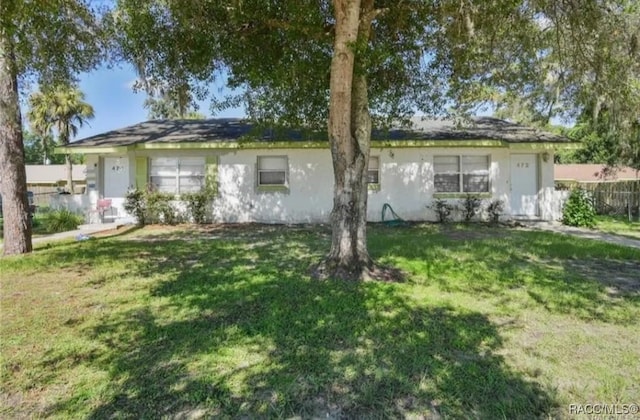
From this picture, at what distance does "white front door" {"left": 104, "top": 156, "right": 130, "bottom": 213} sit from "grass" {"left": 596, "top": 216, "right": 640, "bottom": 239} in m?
14.8

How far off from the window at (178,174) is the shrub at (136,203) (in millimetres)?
842

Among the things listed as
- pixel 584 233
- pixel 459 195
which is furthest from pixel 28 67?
pixel 584 233

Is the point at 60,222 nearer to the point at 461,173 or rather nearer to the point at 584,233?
the point at 461,173

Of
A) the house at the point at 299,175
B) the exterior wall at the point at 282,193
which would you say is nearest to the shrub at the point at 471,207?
the house at the point at 299,175

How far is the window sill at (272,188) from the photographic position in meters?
14.0

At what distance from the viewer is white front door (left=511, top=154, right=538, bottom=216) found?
14328mm

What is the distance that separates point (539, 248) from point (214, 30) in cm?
748

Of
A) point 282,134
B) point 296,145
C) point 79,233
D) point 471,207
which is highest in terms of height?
point 282,134

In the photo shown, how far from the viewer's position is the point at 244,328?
13.5 ft

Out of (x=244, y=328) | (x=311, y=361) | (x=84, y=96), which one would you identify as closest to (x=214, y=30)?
(x=244, y=328)

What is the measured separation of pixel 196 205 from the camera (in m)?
13.6

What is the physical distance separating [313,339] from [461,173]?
37.9ft

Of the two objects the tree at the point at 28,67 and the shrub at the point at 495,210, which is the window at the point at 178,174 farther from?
the shrub at the point at 495,210

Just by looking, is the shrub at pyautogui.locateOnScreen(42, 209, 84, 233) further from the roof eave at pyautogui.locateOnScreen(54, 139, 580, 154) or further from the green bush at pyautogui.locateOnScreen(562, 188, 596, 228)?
the green bush at pyautogui.locateOnScreen(562, 188, 596, 228)
